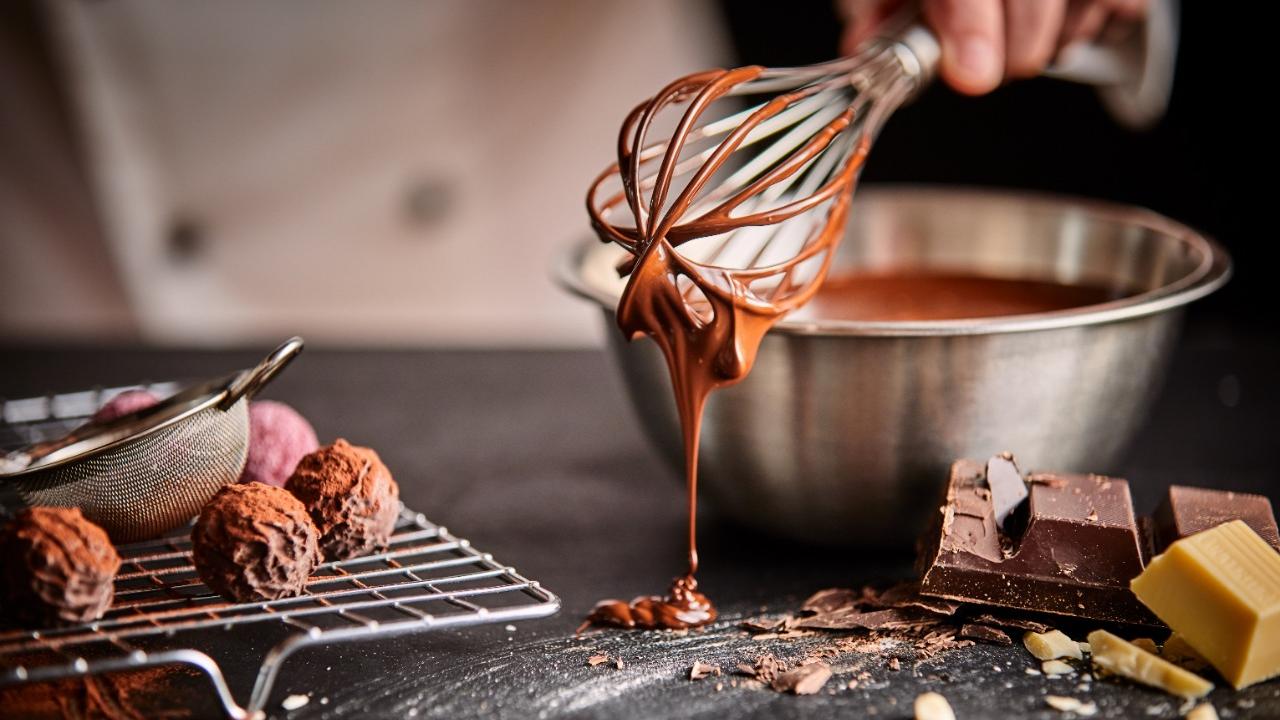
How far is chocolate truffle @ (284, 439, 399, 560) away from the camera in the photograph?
994 millimetres

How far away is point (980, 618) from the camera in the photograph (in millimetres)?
1007

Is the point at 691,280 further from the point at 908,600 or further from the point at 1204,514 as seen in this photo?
the point at 1204,514

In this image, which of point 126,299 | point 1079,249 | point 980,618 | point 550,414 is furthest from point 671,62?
point 980,618

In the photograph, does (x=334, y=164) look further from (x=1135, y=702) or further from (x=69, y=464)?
(x=1135, y=702)

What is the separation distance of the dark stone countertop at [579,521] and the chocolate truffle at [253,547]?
10cm

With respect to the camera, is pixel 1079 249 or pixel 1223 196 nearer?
pixel 1079 249

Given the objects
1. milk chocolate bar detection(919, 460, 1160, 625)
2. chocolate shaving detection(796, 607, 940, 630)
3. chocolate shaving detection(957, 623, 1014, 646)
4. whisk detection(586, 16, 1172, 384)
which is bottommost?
chocolate shaving detection(957, 623, 1014, 646)

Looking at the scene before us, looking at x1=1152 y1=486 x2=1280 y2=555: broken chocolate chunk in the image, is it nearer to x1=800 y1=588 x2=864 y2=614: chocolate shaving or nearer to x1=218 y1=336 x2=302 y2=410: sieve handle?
x1=800 y1=588 x2=864 y2=614: chocolate shaving

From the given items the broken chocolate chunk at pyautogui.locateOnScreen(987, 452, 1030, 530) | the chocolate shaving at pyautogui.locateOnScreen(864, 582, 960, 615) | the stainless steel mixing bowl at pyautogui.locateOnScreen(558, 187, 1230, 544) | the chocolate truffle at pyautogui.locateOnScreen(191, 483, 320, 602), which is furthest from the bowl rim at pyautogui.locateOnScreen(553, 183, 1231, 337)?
the chocolate truffle at pyautogui.locateOnScreen(191, 483, 320, 602)

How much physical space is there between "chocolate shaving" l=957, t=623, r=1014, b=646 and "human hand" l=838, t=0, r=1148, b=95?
611mm

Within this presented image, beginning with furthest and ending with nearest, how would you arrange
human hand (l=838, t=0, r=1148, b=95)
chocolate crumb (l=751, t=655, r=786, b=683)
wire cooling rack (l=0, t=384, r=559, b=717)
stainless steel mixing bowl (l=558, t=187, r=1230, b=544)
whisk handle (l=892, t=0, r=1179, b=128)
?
whisk handle (l=892, t=0, r=1179, b=128)
human hand (l=838, t=0, r=1148, b=95)
stainless steel mixing bowl (l=558, t=187, r=1230, b=544)
chocolate crumb (l=751, t=655, r=786, b=683)
wire cooling rack (l=0, t=384, r=559, b=717)

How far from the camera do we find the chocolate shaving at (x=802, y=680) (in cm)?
91

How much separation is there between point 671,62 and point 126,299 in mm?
1444

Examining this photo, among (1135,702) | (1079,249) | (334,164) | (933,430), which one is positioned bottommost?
(1135,702)
